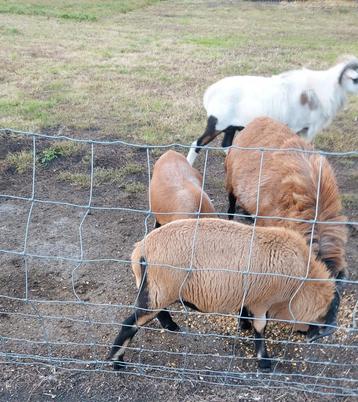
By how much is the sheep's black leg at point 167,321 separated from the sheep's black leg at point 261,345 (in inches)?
24.5

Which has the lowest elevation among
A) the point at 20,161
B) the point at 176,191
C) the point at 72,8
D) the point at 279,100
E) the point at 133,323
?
the point at 133,323

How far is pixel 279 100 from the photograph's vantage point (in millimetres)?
6480

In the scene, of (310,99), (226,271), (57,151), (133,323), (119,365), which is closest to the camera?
(226,271)

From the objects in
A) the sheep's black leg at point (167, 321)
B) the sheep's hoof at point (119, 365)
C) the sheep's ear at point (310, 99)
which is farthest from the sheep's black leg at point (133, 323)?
the sheep's ear at point (310, 99)

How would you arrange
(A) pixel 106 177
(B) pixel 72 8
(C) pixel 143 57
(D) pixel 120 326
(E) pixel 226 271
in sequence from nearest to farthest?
(E) pixel 226 271 < (D) pixel 120 326 < (A) pixel 106 177 < (C) pixel 143 57 < (B) pixel 72 8

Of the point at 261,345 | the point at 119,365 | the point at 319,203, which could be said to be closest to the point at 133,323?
the point at 119,365

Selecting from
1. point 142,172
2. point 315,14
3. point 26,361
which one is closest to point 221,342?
point 26,361

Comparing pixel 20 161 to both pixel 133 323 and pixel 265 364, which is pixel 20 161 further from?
pixel 265 364

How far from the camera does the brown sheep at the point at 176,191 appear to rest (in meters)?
4.51

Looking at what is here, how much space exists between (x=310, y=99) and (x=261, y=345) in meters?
3.89

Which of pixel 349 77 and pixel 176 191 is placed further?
pixel 349 77

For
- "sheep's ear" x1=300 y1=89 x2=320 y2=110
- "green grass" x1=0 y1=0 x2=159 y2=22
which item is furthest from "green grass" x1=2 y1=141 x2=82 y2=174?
"green grass" x1=0 y1=0 x2=159 y2=22

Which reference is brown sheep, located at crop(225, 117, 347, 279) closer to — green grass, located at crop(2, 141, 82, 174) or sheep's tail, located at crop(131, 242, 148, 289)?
sheep's tail, located at crop(131, 242, 148, 289)

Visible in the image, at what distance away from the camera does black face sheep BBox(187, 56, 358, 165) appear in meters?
6.46
